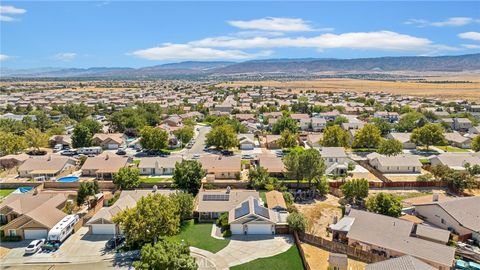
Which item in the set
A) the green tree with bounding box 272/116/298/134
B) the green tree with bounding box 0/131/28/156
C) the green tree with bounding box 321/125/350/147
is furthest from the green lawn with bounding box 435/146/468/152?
the green tree with bounding box 0/131/28/156

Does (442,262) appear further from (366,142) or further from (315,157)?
(366,142)

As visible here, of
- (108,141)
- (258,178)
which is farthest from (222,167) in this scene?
(108,141)

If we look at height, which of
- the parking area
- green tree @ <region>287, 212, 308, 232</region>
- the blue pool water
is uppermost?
green tree @ <region>287, 212, 308, 232</region>

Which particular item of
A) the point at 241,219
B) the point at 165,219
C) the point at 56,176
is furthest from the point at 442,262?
the point at 56,176

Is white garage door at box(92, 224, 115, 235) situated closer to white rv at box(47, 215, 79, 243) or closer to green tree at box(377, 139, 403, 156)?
white rv at box(47, 215, 79, 243)

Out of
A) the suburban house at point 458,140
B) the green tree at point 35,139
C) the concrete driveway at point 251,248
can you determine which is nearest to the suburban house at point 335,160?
the concrete driveway at point 251,248

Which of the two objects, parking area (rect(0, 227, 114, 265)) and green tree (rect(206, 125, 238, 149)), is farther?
green tree (rect(206, 125, 238, 149))
